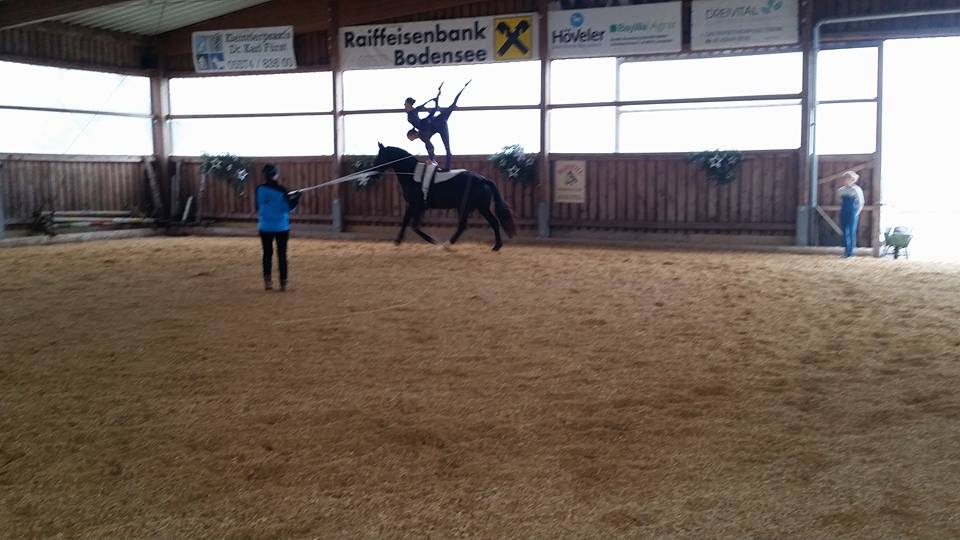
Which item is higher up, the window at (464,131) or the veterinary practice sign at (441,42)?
the veterinary practice sign at (441,42)

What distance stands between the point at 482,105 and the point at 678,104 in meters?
3.72

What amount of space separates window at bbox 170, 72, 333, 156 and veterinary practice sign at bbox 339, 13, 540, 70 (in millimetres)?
1045

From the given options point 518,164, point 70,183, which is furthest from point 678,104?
point 70,183

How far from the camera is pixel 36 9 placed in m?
13.1

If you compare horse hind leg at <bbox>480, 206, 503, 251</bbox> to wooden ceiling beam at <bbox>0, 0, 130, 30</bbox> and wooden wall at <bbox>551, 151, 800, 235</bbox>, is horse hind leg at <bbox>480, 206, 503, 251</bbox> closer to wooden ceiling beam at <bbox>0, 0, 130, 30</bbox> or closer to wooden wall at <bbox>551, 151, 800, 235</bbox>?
wooden wall at <bbox>551, 151, 800, 235</bbox>

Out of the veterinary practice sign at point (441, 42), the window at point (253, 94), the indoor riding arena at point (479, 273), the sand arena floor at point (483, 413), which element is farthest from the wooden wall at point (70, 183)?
the sand arena floor at point (483, 413)

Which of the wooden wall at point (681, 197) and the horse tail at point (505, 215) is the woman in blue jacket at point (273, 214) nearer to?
the horse tail at point (505, 215)

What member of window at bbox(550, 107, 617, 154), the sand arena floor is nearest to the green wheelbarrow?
the sand arena floor

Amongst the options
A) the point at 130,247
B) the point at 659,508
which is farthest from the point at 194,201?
the point at 659,508

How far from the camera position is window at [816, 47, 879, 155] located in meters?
13.5

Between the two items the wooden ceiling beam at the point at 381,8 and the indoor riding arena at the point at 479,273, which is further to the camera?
the wooden ceiling beam at the point at 381,8

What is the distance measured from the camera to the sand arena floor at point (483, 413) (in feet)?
10.6

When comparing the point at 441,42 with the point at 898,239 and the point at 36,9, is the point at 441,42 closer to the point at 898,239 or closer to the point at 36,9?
the point at 36,9

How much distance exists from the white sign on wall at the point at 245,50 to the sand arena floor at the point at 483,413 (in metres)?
9.26
